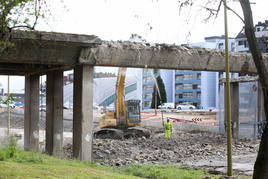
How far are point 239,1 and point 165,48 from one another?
9.96 metres

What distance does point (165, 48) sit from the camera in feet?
62.4

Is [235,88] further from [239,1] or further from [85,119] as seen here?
[239,1]

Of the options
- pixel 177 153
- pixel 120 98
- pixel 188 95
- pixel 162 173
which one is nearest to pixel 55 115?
pixel 177 153

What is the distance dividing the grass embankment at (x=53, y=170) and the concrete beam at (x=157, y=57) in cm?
500

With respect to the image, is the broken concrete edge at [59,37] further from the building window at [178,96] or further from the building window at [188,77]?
the building window at [178,96]

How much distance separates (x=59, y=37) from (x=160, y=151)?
9748mm

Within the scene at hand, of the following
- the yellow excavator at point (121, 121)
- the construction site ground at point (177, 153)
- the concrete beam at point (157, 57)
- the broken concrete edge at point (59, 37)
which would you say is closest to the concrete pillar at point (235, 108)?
the construction site ground at point (177, 153)

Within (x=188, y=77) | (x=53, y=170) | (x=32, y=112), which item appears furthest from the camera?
(x=188, y=77)

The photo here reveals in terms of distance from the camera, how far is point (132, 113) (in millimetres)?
31125

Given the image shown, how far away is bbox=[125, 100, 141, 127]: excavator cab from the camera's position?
101 feet

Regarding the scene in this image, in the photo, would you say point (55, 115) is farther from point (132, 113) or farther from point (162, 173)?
point (132, 113)

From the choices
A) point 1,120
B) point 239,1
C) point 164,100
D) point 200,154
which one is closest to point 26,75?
point 200,154

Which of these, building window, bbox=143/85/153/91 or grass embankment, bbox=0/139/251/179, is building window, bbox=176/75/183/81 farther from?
grass embankment, bbox=0/139/251/179

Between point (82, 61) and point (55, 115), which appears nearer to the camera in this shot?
point (82, 61)
